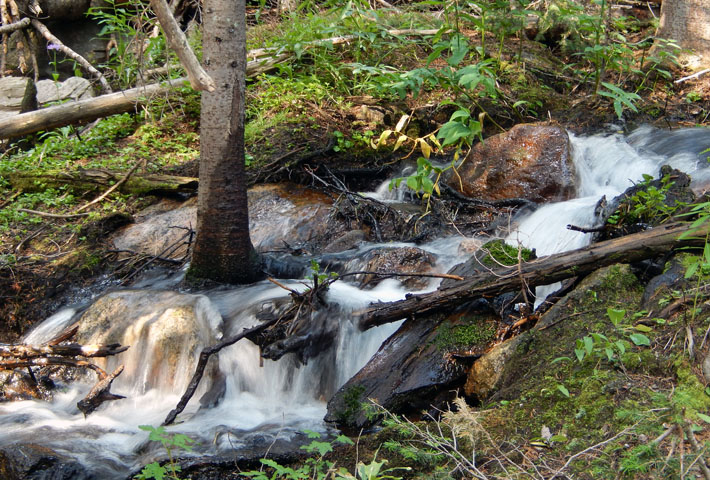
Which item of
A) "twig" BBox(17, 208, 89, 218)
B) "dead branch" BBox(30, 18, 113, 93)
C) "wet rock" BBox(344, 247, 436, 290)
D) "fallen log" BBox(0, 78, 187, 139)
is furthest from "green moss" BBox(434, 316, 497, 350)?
"dead branch" BBox(30, 18, 113, 93)

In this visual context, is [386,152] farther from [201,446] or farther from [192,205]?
[201,446]

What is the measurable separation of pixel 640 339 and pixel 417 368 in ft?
4.57

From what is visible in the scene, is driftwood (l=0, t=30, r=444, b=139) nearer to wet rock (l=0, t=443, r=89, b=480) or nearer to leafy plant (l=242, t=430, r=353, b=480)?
wet rock (l=0, t=443, r=89, b=480)

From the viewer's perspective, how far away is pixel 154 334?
4.80m

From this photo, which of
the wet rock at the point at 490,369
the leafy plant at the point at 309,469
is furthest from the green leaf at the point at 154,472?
the wet rock at the point at 490,369

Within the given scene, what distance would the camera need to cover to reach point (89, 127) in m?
8.96

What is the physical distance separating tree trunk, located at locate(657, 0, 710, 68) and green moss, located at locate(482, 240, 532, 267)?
5898mm

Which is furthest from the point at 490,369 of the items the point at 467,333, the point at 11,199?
the point at 11,199

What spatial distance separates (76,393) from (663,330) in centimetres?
426

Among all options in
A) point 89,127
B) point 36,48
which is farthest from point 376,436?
point 36,48

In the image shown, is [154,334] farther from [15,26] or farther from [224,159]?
[15,26]

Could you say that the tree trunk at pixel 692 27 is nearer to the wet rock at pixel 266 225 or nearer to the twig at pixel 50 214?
the wet rock at pixel 266 225

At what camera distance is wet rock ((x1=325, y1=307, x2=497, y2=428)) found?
372 cm

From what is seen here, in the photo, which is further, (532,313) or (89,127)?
(89,127)
